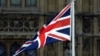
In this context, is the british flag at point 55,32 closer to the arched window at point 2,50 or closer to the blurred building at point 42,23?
the blurred building at point 42,23

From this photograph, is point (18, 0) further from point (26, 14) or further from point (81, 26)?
point (81, 26)

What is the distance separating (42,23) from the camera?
16.1m

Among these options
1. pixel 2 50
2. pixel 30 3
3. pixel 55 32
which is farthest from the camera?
pixel 30 3

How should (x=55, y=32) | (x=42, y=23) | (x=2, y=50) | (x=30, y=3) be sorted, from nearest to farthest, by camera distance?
(x=55, y=32), (x=42, y=23), (x=2, y=50), (x=30, y=3)

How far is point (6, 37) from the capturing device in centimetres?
1600

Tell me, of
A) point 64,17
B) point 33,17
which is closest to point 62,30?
point 64,17

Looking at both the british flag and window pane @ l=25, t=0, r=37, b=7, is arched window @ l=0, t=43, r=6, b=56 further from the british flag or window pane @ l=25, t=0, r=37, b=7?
the british flag

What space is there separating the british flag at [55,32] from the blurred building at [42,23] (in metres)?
4.69

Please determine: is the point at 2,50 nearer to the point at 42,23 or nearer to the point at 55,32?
the point at 42,23

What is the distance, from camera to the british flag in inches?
439

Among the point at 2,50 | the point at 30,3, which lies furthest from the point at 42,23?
the point at 2,50

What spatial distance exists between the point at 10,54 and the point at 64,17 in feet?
17.8

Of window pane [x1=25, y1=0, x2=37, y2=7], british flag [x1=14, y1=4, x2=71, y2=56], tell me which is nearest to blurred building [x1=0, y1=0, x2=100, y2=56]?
window pane [x1=25, y1=0, x2=37, y2=7]

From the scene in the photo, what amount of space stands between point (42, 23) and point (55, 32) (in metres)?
4.91
